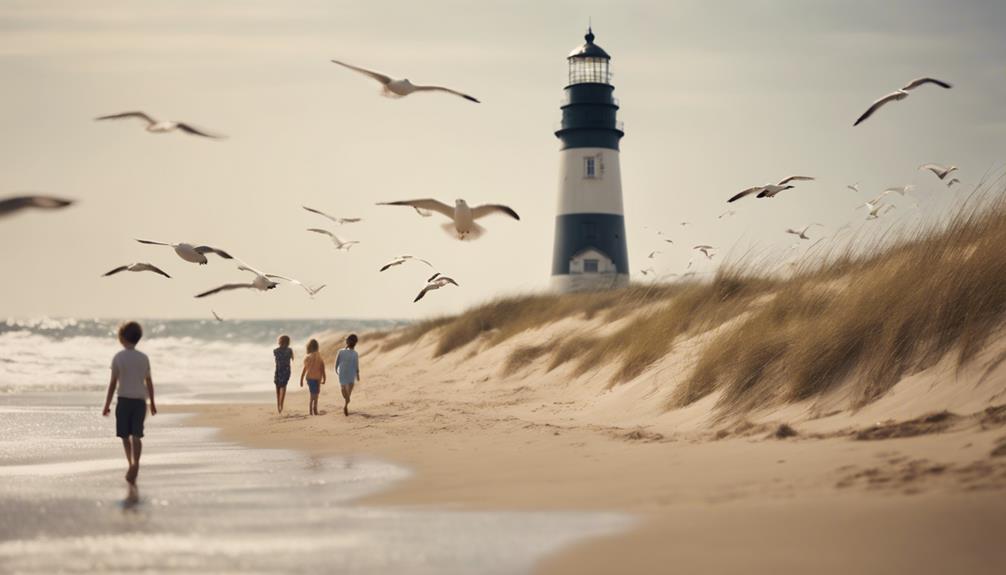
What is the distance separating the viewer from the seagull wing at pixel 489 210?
12.2 m

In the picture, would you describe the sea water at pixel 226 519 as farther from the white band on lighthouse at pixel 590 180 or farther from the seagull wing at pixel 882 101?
the white band on lighthouse at pixel 590 180

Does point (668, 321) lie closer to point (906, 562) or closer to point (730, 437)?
point (730, 437)

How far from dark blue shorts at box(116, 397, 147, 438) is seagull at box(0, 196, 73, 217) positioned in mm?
2726

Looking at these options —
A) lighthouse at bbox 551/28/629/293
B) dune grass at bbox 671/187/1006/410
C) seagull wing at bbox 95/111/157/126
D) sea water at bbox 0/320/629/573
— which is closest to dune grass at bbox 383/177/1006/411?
dune grass at bbox 671/187/1006/410

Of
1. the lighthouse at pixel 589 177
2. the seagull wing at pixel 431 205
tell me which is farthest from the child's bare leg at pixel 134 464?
the lighthouse at pixel 589 177

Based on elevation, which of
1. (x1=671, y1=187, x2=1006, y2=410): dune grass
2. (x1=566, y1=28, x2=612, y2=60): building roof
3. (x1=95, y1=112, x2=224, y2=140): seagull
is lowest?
(x1=671, y1=187, x2=1006, y2=410): dune grass

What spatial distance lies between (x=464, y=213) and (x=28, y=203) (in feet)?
21.6

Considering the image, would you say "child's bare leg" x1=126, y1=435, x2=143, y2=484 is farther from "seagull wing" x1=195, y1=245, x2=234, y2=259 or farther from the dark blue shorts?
"seagull wing" x1=195, y1=245, x2=234, y2=259

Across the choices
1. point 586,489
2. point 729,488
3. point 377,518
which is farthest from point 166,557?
point 729,488

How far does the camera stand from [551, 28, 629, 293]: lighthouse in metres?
39.6

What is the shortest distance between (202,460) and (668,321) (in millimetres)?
6974

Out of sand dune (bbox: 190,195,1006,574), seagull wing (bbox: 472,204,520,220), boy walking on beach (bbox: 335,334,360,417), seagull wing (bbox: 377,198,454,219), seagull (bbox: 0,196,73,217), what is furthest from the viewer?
boy walking on beach (bbox: 335,334,360,417)

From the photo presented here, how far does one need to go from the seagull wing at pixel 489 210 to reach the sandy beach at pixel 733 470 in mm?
2667

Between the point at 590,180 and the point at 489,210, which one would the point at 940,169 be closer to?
the point at 489,210
